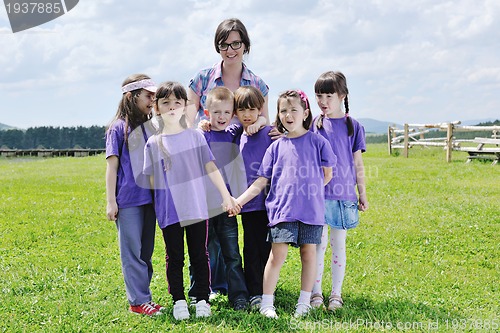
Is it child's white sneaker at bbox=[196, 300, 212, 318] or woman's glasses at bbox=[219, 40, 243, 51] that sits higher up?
woman's glasses at bbox=[219, 40, 243, 51]

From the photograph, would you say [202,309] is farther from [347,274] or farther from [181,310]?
[347,274]

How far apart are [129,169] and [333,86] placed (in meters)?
1.80

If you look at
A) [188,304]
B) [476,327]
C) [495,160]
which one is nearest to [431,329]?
[476,327]

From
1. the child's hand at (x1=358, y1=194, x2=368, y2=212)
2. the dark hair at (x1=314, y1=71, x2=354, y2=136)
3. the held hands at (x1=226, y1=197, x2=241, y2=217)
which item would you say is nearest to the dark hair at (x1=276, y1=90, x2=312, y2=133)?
the dark hair at (x1=314, y1=71, x2=354, y2=136)

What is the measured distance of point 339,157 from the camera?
4.42 metres

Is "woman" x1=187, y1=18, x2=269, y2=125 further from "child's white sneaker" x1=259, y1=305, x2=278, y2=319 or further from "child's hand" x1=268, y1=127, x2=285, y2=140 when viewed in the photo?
"child's white sneaker" x1=259, y1=305, x2=278, y2=319

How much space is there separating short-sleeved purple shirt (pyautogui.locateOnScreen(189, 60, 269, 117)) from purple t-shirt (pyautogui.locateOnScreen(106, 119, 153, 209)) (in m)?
0.68

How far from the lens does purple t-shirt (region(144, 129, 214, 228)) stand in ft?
13.6

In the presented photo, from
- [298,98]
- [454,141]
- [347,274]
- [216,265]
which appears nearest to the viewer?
[298,98]

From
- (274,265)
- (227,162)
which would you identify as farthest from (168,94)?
(274,265)

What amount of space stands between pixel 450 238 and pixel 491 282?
181 cm

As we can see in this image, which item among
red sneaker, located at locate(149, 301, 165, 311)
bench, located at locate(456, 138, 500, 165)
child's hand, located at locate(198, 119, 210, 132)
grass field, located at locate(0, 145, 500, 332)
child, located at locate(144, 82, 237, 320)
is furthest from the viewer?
bench, located at locate(456, 138, 500, 165)

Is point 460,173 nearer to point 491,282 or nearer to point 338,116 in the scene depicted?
point 491,282

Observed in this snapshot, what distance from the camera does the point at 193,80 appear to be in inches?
186
